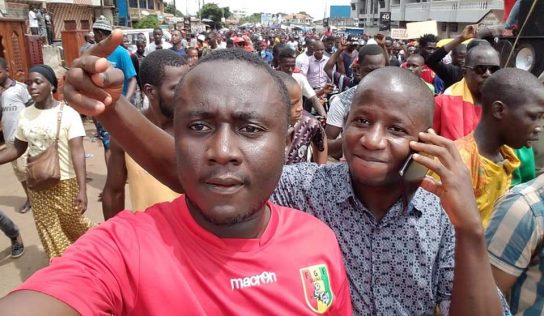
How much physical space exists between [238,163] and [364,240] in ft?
1.80

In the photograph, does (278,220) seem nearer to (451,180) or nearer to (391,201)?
(391,201)

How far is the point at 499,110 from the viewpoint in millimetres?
2248

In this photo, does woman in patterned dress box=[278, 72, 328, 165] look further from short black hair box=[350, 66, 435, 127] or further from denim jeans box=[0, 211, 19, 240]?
denim jeans box=[0, 211, 19, 240]

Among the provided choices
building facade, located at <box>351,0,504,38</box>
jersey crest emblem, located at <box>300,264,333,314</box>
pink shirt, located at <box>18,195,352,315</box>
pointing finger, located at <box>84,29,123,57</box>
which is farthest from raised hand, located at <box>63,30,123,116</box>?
building facade, located at <box>351,0,504,38</box>

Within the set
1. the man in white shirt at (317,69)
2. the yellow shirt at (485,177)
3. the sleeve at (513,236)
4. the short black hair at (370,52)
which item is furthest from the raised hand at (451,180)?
the man in white shirt at (317,69)

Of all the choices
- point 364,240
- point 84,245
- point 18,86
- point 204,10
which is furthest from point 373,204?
point 204,10

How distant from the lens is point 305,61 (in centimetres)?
795

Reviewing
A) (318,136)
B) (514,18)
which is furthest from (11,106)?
(514,18)

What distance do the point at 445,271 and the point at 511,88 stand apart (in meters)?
1.38

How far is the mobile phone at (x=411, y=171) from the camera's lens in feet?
4.17

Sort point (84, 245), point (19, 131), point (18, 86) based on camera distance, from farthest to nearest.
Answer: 1. point (18, 86)
2. point (19, 131)
3. point (84, 245)

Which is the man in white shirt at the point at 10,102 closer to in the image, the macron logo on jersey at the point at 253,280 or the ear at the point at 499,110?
the macron logo on jersey at the point at 253,280

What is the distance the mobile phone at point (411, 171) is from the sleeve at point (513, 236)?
42cm

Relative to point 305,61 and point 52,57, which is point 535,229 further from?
point 52,57
